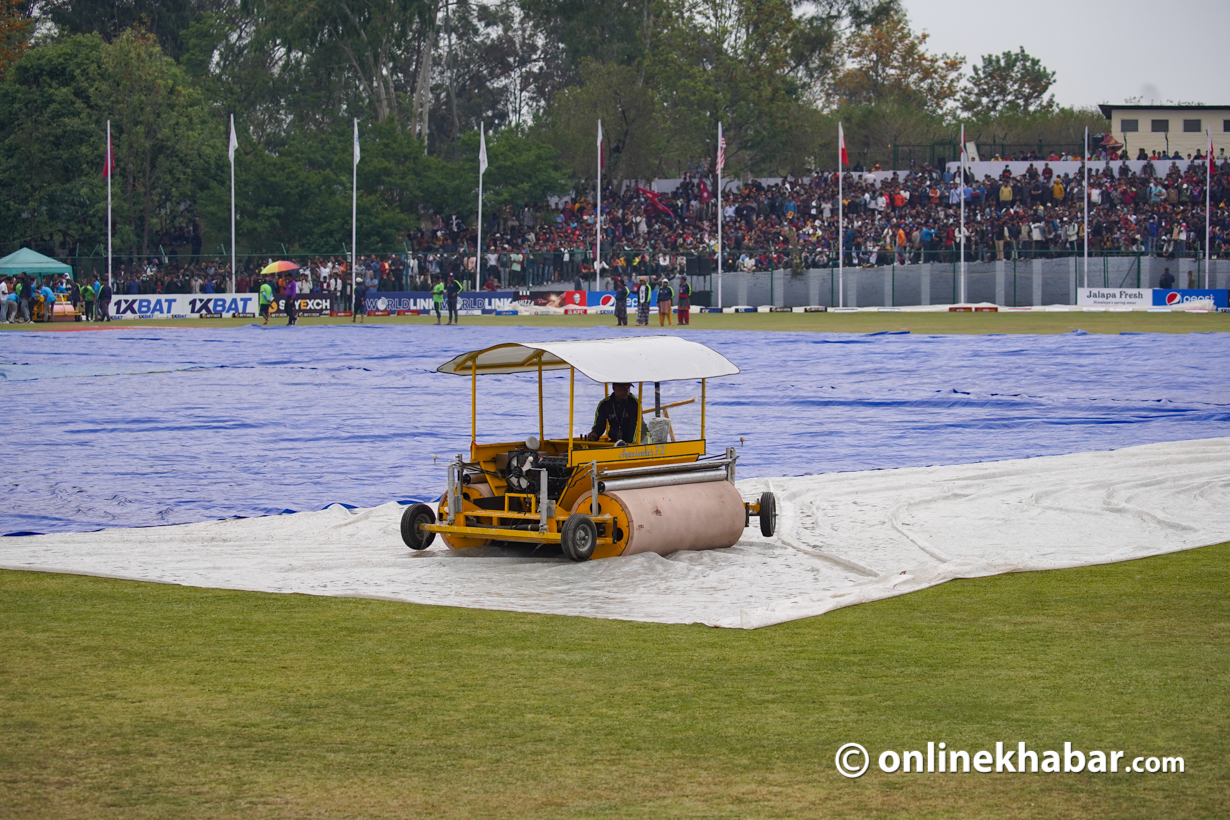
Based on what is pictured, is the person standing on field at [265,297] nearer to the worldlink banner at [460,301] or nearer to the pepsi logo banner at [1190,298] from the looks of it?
the worldlink banner at [460,301]

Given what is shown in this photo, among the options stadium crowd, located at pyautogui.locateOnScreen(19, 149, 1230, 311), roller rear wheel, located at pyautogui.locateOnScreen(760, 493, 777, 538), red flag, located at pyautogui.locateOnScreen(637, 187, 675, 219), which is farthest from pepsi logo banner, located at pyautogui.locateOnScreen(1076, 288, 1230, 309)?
roller rear wheel, located at pyautogui.locateOnScreen(760, 493, 777, 538)

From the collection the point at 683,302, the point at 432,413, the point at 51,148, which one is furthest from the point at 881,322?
the point at 51,148

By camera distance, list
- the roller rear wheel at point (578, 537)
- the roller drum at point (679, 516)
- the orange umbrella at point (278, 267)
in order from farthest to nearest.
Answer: the orange umbrella at point (278, 267) < the roller drum at point (679, 516) < the roller rear wheel at point (578, 537)

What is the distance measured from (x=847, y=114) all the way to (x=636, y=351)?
258ft

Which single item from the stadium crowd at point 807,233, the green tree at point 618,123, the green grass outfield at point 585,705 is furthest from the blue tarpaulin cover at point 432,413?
the green tree at point 618,123

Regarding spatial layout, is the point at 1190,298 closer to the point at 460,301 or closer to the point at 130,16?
the point at 460,301

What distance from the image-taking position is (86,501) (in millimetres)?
16000

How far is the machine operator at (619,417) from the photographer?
13.4 m

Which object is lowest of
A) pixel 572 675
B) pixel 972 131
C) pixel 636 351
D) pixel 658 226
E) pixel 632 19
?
pixel 572 675

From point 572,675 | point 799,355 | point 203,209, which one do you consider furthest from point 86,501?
point 203,209

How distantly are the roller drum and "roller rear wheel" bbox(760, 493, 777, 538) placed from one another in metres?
0.44

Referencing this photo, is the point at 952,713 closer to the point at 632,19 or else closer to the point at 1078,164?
the point at 1078,164

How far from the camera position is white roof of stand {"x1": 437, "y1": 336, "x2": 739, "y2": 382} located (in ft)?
41.9

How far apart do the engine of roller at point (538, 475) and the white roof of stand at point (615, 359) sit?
0.86 meters
